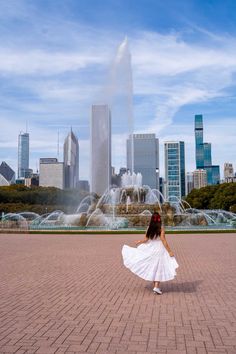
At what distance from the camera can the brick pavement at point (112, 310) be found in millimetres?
5738

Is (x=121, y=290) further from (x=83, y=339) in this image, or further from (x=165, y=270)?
(x=83, y=339)

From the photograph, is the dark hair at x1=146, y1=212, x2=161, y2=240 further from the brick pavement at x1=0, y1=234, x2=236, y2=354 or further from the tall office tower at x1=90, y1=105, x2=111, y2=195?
the tall office tower at x1=90, y1=105, x2=111, y2=195

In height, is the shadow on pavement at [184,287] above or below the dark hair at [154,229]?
below

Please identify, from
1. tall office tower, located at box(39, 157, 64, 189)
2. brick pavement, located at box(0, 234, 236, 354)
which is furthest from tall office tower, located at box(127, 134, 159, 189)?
brick pavement, located at box(0, 234, 236, 354)

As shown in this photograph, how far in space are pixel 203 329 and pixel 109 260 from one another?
901 cm

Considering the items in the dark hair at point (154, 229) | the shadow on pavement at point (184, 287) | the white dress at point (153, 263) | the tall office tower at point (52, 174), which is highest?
the tall office tower at point (52, 174)

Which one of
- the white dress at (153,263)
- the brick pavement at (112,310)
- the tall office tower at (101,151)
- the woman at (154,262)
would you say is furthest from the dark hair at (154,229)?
the tall office tower at (101,151)

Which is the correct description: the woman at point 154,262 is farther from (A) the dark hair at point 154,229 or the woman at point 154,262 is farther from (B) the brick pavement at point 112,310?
(B) the brick pavement at point 112,310

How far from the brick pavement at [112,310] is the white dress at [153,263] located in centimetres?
45

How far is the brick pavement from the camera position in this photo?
5.74m

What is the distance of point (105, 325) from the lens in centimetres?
668

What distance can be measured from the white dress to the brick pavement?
17.7 inches

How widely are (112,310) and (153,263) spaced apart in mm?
1774

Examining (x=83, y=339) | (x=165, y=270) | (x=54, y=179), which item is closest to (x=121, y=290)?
(x=165, y=270)
